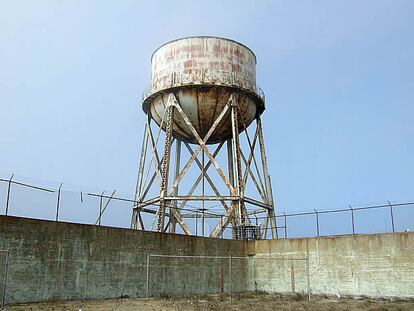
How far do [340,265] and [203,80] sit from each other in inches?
529

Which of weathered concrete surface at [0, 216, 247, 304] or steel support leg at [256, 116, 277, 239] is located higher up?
steel support leg at [256, 116, 277, 239]

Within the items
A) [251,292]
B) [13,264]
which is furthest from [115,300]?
[251,292]

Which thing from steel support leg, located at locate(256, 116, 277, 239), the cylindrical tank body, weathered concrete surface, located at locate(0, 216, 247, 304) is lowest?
weathered concrete surface, located at locate(0, 216, 247, 304)

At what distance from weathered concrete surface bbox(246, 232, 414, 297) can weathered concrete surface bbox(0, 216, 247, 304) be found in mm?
2682

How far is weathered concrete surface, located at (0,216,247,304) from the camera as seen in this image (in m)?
17.7

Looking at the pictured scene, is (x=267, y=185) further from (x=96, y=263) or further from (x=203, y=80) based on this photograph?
(x=96, y=263)

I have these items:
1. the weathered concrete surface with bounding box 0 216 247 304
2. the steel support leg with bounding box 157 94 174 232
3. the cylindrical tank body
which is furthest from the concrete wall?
the cylindrical tank body

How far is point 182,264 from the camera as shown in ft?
78.9

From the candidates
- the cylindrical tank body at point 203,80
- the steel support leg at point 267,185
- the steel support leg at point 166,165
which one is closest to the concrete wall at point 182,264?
the steel support leg at point 267,185

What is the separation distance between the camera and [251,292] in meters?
27.1

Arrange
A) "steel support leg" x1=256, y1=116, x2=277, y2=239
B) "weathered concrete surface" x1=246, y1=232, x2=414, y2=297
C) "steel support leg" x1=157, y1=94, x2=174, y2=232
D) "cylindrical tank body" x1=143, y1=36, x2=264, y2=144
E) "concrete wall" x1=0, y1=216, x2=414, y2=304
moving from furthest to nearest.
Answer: "steel support leg" x1=256, y1=116, x2=277, y2=239, "cylindrical tank body" x1=143, y1=36, x2=264, y2=144, "steel support leg" x1=157, y1=94, x2=174, y2=232, "weathered concrete surface" x1=246, y1=232, x2=414, y2=297, "concrete wall" x1=0, y1=216, x2=414, y2=304

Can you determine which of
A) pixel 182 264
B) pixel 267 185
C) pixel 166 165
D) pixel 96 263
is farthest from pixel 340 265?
pixel 96 263

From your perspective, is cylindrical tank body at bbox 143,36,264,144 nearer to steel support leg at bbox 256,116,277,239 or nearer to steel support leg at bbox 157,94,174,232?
steel support leg at bbox 157,94,174,232

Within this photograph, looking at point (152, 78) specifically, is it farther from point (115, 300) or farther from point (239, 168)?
point (115, 300)
